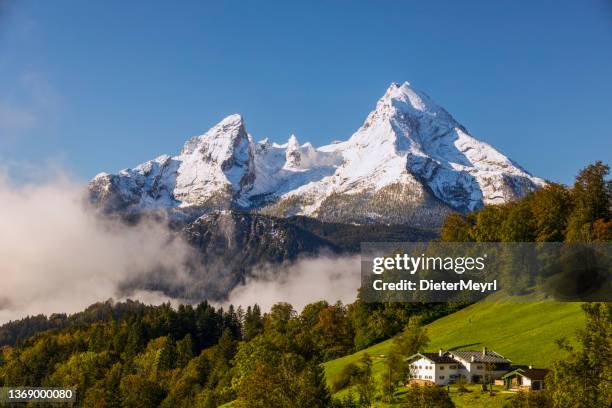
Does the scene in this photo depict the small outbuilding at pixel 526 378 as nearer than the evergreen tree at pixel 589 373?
No

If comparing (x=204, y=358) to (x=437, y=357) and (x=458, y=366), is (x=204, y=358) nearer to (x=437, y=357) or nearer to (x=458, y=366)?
(x=437, y=357)

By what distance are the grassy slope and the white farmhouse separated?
3410 millimetres

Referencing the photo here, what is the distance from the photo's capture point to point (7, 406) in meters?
158

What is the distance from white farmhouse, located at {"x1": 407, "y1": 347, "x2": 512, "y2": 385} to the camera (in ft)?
271

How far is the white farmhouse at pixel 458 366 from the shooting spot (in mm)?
82688

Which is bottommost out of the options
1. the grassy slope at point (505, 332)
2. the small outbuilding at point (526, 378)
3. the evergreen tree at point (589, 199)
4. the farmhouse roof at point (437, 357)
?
the small outbuilding at point (526, 378)

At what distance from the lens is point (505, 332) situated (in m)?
97.3

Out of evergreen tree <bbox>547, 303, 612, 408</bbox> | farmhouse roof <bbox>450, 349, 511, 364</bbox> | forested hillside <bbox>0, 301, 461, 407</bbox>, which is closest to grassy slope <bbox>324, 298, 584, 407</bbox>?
farmhouse roof <bbox>450, 349, 511, 364</bbox>

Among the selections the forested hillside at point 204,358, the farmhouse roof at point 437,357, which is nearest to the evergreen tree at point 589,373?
the forested hillside at point 204,358

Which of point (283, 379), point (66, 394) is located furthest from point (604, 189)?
point (66, 394)

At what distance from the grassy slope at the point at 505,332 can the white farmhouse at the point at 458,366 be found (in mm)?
3410

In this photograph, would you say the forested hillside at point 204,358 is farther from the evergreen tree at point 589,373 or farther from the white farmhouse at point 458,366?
the evergreen tree at point 589,373

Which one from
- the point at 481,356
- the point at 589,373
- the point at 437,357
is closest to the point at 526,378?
the point at 481,356

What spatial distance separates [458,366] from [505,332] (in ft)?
45.8
